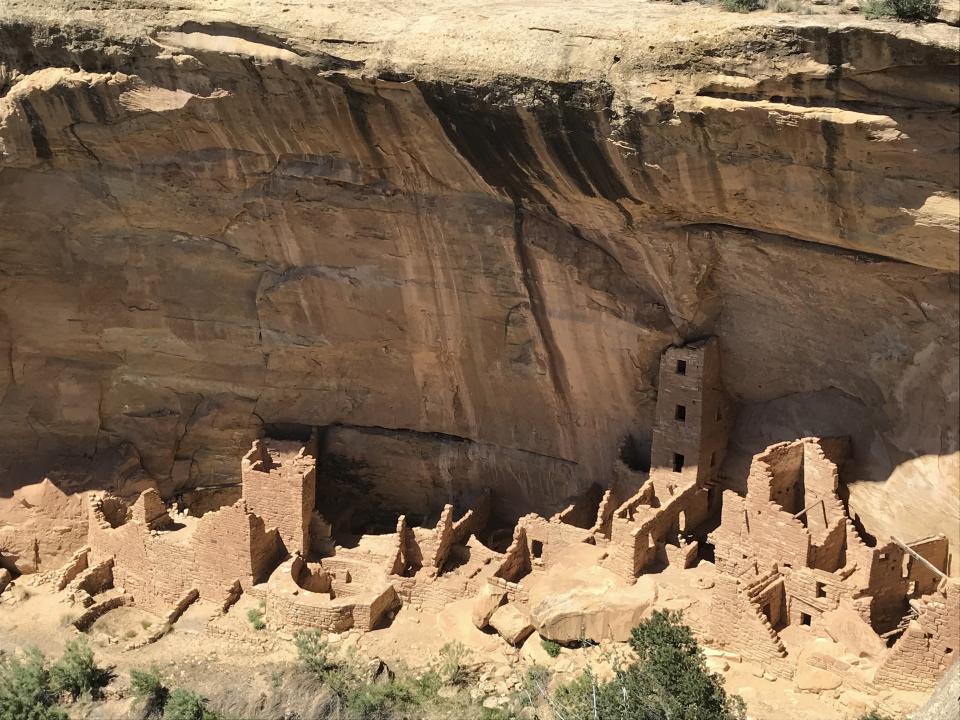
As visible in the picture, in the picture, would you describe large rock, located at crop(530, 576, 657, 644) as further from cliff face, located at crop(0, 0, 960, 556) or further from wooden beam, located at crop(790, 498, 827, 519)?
cliff face, located at crop(0, 0, 960, 556)

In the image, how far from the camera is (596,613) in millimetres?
14789

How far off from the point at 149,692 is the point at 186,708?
81cm

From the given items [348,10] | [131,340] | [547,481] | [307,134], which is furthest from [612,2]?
[131,340]

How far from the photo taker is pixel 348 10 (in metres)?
14.9

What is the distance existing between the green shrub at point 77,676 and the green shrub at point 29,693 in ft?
0.46

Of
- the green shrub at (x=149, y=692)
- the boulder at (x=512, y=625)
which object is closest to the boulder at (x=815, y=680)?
the boulder at (x=512, y=625)

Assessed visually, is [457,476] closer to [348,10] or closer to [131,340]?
[131,340]

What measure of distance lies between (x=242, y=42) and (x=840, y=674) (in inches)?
415

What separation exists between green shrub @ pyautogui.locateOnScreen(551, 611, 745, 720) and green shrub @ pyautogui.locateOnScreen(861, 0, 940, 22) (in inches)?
289

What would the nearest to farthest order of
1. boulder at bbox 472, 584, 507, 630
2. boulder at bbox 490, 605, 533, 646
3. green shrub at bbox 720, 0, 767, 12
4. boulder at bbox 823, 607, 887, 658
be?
green shrub at bbox 720, 0, 767, 12 → boulder at bbox 823, 607, 887, 658 → boulder at bbox 490, 605, 533, 646 → boulder at bbox 472, 584, 507, 630

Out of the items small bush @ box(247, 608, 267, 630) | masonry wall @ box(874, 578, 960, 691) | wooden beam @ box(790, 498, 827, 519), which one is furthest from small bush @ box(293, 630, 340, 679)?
masonry wall @ box(874, 578, 960, 691)

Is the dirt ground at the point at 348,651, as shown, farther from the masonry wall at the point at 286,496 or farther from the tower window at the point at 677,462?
the tower window at the point at 677,462

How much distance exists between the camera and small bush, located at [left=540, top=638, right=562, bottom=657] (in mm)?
14898

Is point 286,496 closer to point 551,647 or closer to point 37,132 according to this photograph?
point 551,647
